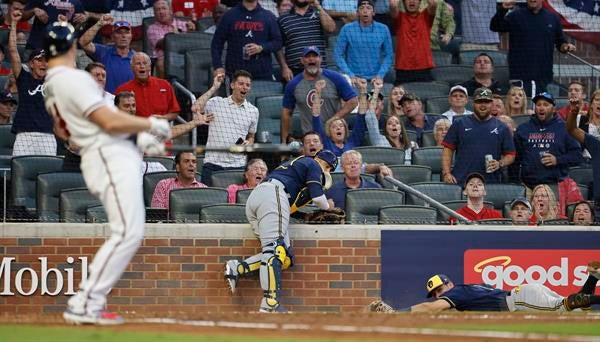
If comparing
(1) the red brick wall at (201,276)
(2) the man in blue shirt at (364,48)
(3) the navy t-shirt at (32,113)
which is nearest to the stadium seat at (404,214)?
(1) the red brick wall at (201,276)

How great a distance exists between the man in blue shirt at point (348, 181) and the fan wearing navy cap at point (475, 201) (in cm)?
92

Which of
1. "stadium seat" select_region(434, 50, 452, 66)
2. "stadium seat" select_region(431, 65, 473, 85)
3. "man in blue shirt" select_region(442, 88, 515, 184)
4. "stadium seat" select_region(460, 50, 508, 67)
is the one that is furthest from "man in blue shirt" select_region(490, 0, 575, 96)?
"man in blue shirt" select_region(442, 88, 515, 184)

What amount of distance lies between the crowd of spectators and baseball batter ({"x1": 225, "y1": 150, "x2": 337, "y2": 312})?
69 centimetres

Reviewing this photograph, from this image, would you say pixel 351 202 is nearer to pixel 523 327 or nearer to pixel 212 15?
pixel 523 327

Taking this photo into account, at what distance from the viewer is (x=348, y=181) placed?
13109mm

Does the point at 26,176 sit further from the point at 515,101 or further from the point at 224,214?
the point at 515,101

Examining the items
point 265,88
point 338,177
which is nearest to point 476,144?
point 338,177

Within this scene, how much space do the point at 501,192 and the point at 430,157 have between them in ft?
2.94

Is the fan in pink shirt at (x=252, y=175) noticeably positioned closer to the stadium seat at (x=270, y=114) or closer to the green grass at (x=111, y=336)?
the stadium seat at (x=270, y=114)

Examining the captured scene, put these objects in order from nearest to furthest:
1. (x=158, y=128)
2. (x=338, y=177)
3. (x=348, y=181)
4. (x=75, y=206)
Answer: (x=158, y=128)
(x=75, y=206)
(x=348, y=181)
(x=338, y=177)

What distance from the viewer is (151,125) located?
8.14m

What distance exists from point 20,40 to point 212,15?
245cm

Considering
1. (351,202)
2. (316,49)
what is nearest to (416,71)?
(316,49)

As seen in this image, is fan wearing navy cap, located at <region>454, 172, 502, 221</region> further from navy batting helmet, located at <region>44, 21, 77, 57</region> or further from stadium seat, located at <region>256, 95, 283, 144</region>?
navy batting helmet, located at <region>44, 21, 77, 57</region>
